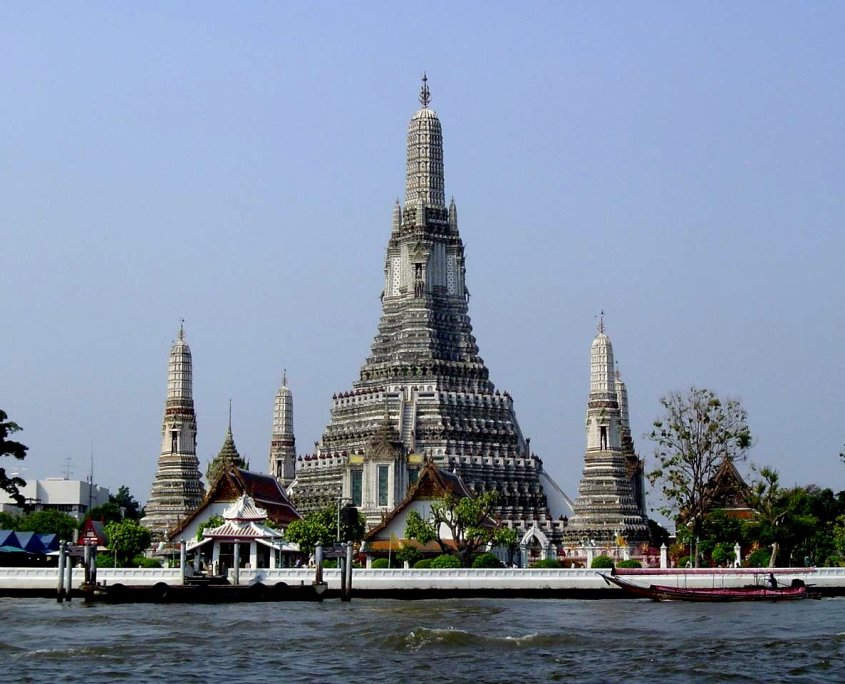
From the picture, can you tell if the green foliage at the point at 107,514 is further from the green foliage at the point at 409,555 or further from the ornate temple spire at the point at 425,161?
the green foliage at the point at 409,555

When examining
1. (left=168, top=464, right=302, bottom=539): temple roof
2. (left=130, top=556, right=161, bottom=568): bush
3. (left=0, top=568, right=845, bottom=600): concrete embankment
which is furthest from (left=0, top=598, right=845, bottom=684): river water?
(left=168, top=464, right=302, bottom=539): temple roof

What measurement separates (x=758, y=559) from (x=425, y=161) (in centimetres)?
4250

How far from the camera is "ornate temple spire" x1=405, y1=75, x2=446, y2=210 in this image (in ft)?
380

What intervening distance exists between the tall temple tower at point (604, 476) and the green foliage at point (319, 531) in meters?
18.6

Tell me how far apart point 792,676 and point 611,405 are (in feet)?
203

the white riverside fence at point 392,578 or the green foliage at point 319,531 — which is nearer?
the white riverside fence at point 392,578

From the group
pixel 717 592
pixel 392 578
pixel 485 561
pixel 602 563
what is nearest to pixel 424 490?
pixel 485 561

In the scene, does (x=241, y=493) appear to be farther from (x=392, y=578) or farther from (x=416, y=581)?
(x=416, y=581)

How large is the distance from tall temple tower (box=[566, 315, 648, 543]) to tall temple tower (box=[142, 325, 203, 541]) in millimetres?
24689

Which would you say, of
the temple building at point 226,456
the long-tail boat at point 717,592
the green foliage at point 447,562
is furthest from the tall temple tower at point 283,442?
the long-tail boat at point 717,592

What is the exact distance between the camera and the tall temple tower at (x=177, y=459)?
10688cm

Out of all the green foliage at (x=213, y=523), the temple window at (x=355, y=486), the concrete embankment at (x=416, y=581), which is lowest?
the concrete embankment at (x=416, y=581)

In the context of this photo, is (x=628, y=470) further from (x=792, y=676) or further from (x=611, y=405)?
(x=792, y=676)

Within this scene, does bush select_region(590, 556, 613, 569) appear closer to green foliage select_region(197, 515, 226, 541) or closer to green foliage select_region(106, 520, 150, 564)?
green foliage select_region(197, 515, 226, 541)
